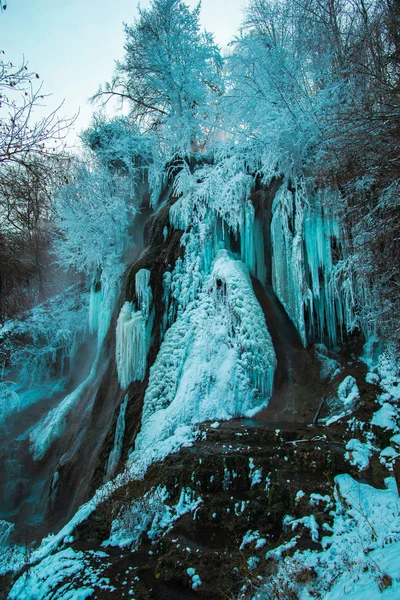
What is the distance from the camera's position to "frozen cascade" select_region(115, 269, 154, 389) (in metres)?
9.12

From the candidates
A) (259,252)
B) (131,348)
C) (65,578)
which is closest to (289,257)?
(259,252)

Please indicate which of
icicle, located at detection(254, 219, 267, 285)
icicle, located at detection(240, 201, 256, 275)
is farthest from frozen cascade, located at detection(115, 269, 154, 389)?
icicle, located at detection(254, 219, 267, 285)

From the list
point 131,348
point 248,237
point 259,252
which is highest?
point 248,237

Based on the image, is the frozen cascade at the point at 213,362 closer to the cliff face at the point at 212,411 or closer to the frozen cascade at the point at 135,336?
the cliff face at the point at 212,411

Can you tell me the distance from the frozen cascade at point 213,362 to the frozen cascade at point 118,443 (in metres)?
0.74

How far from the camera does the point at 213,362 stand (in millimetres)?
8031

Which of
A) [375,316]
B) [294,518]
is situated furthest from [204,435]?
[375,316]

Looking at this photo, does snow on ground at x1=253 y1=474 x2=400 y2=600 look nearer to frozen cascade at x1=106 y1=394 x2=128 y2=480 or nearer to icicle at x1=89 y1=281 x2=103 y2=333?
frozen cascade at x1=106 y1=394 x2=128 y2=480

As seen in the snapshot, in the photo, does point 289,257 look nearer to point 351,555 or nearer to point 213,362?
point 213,362

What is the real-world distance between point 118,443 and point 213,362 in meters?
2.83

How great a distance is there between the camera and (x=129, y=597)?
3986 millimetres

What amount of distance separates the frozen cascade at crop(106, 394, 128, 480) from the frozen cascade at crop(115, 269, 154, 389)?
668 mm

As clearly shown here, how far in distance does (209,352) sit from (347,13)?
9.60 metres

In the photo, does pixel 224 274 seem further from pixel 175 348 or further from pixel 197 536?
pixel 197 536
